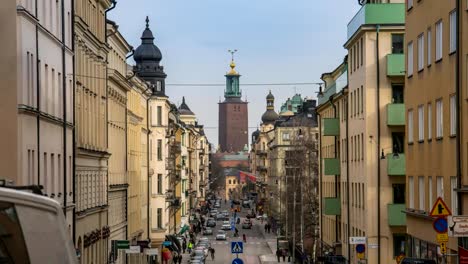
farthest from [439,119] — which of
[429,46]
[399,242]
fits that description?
[399,242]

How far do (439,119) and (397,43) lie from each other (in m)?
15.0

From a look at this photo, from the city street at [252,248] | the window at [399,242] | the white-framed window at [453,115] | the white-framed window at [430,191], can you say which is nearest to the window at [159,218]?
the city street at [252,248]

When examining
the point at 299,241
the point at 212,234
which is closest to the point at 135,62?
the point at 299,241

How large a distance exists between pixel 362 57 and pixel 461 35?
772 inches

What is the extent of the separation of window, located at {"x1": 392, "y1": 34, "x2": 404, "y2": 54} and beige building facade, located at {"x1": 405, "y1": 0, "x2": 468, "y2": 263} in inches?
361

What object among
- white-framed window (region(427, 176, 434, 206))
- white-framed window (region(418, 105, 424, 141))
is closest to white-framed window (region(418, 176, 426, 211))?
white-framed window (region(427, 176, 434, 206))

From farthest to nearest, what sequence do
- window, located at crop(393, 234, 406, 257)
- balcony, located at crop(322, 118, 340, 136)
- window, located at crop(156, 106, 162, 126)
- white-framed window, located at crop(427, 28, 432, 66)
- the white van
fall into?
window, located at crop(156, 106, 162, 126), balcony, located at crop(322, 118, 340, 136), window, located at crop(393, 234, 406, 257), white-framed window, located at crop(427, 28, 432, 66), the white van

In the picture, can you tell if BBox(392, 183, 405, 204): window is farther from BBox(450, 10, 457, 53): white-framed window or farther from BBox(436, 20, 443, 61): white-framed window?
BBox(450, 10, 457, 53): white-framed window

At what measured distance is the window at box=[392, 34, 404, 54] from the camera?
41.8 metres

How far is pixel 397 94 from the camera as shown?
42.5 m

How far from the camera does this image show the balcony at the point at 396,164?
40981mm

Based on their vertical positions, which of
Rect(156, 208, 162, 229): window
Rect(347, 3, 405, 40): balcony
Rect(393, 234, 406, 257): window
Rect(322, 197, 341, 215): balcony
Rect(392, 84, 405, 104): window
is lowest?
Rect(156, 208, 162, 229): window

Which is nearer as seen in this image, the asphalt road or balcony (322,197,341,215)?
balcony (322,197,341,215)

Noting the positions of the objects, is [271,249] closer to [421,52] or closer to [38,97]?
[421,52]
